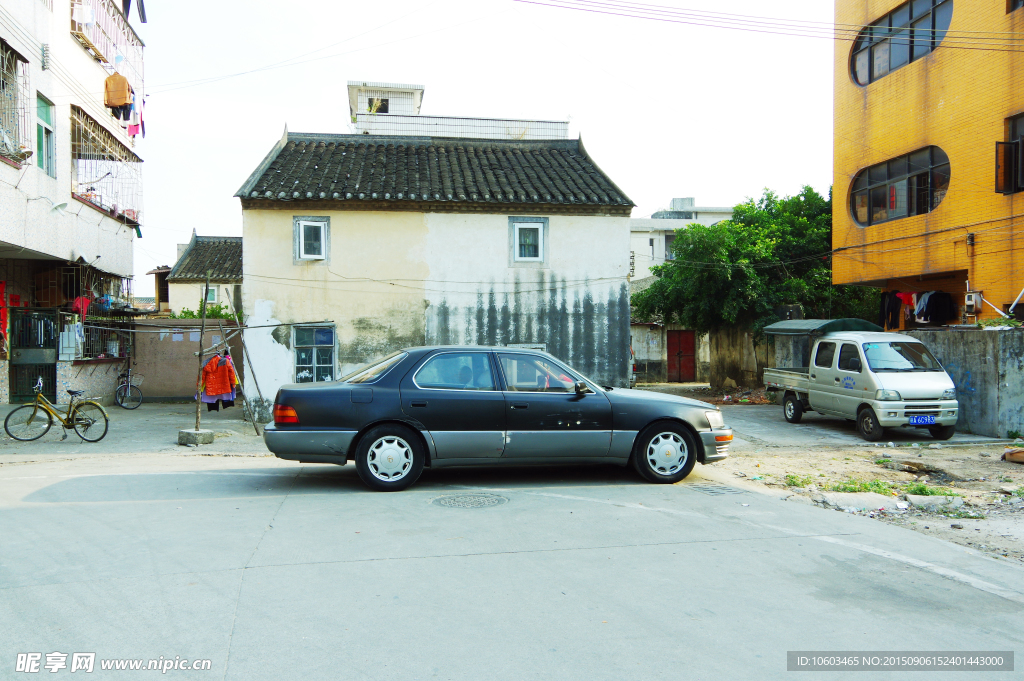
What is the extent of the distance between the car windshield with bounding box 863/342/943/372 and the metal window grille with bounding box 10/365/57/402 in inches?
727

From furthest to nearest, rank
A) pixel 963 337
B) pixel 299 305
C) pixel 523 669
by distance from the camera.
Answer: pixel 299 305 → pixel 963 337 → pixel 523 669

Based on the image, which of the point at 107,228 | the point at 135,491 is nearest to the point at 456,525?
the point at 135,491

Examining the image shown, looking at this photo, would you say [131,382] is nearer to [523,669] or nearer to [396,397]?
[396,397]

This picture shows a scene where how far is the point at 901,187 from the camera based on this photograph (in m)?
18.7

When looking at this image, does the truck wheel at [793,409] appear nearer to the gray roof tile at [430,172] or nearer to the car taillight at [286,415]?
the gray roof tile at [430,172]

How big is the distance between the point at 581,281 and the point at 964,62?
1024 cm

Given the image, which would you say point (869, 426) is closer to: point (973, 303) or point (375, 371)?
point (973, 303)

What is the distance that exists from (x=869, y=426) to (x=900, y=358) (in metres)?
1.43

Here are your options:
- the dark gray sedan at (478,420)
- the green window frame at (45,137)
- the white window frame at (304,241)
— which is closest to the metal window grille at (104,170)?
the green window frame at (45,137)

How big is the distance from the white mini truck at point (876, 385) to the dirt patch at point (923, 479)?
58cm

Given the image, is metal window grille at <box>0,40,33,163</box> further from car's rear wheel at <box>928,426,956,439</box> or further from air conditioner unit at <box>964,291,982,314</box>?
air conditioner unit at <box>964,291,982,314</box>

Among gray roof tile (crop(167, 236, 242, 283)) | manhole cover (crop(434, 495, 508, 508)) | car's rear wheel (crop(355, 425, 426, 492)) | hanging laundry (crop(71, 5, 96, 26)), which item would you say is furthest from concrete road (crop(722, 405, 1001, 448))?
gray roof tile (crop(167, 236, 242, 283))

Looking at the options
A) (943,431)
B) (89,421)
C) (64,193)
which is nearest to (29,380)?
(64,193)

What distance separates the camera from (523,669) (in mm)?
3369
